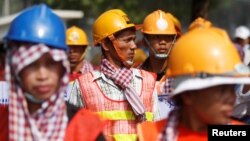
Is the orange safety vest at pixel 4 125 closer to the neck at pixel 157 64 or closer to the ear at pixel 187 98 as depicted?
the ear at pixel 187 98

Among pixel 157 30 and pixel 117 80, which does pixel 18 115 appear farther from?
pixel 157 30

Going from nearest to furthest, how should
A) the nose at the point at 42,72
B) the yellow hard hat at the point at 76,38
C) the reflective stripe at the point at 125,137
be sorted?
the nose at the point at 42,72
the reflective stripe at the point at 125,137
the yellow hard hat at the point at 76,38

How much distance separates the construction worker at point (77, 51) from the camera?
38.6ft

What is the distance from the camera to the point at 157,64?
853 cm

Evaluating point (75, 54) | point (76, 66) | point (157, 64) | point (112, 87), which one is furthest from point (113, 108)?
point (75, 54)

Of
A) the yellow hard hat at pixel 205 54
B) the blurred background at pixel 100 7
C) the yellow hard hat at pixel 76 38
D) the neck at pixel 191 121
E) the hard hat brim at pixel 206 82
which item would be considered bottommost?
the neck at pixel 191 121

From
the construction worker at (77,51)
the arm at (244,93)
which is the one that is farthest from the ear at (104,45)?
the construction worker at (77,51)

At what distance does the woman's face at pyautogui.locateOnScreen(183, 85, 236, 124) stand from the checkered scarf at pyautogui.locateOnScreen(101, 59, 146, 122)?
2.60 meters

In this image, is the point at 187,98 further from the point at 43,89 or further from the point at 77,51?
the point at 77,51

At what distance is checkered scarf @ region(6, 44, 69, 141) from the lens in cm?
486

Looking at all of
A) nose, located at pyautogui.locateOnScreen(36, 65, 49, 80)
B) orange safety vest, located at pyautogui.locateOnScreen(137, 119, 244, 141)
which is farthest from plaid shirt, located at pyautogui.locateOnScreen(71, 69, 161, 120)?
nose, located at pyautogui.locateOnScreen(36, 65, 49, 80)

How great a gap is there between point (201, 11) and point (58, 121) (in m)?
11.4

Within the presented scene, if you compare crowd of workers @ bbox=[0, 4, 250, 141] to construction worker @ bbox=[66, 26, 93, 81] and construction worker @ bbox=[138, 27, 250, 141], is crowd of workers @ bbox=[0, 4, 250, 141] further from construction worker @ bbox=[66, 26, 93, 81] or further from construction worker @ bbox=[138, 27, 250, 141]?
construction worker @ bbox=[66, 26, 93, 81]

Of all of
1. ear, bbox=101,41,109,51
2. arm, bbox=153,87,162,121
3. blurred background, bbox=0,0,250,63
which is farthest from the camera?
blurred background, bbox=0,0,250,63
